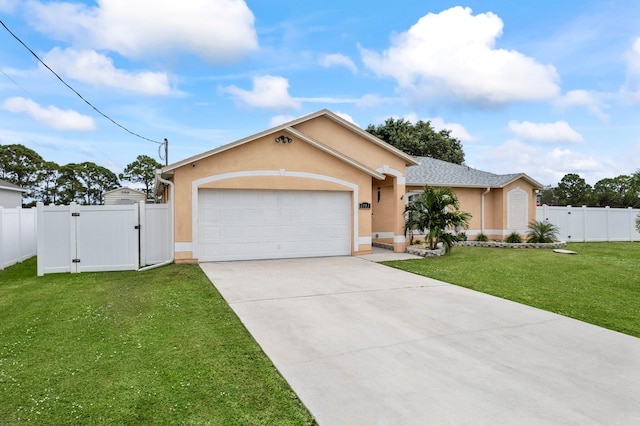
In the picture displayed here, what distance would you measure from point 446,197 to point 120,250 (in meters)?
11.3

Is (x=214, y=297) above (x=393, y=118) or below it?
below

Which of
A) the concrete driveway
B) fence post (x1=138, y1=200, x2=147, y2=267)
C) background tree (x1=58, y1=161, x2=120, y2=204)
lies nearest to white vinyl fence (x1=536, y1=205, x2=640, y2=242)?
the concrete driveway

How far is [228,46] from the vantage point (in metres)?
13.5

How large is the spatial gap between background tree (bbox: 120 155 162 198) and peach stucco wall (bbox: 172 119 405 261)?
37.4m

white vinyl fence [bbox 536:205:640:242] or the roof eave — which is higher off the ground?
the roof eave

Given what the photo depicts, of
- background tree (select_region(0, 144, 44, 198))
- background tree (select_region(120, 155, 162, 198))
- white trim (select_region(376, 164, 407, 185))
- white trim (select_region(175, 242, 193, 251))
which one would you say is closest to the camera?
white trim (select_region(175, 242, 193, 251))

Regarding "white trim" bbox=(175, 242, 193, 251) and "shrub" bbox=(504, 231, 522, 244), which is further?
"shrub" bbox=(504, 231, 522, 244)

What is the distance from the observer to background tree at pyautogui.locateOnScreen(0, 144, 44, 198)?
36250 mm

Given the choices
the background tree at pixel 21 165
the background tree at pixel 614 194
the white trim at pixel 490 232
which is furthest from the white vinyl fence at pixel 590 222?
the background tree at pixel 21 165

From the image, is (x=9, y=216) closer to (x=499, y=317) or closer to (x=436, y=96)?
(x=499, y=317)

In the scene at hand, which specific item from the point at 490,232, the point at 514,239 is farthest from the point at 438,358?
the point at 490,232

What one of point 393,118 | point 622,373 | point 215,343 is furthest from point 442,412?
point 393,118

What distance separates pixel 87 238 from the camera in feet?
33.9

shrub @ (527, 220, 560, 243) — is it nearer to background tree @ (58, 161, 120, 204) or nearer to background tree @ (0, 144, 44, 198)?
background tree @ (58, 161, 120, 204)
